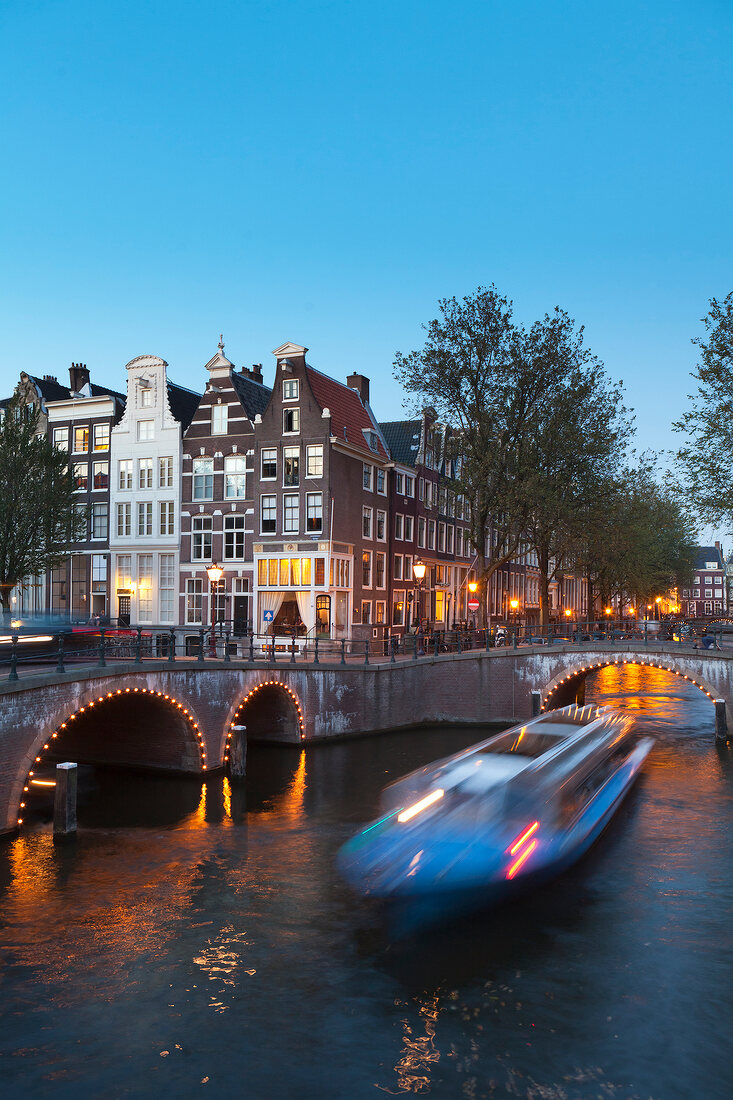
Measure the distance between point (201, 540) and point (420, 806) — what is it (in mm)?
33596

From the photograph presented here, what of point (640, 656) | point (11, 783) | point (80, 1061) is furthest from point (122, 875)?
point (640, 656)

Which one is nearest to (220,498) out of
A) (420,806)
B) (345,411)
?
(345,411)

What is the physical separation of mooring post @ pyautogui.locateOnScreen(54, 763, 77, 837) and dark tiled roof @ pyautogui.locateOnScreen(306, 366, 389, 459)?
2748 cm

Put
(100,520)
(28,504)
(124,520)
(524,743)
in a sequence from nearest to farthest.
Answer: (524,743)
(28,504)
(124,520)
(100,520)

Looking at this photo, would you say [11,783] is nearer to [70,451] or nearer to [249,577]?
[249,577]

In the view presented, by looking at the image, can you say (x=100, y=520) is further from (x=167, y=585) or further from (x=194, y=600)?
(x=194, y=600)

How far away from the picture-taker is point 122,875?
62.1 ft

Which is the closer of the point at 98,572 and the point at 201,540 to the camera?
the point at 201,540

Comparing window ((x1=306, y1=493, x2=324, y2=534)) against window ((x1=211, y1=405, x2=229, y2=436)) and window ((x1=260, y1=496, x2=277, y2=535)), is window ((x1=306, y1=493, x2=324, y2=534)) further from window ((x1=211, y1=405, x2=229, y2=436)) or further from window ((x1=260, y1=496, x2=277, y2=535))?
window ((x1=211, y1=405, x2=229, y2=436))

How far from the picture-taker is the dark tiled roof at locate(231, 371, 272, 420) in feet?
156

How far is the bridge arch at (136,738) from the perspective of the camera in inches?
1105

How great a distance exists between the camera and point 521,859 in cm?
1659

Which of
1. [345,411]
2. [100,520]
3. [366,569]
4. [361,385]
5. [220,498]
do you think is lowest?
[366,569]

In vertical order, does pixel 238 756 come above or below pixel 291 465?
below
